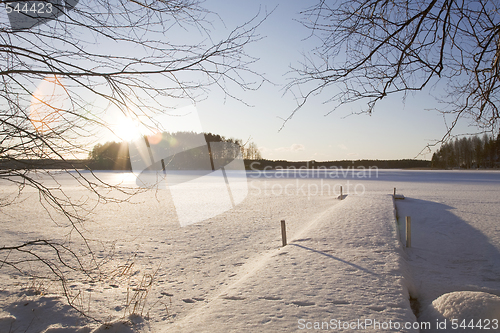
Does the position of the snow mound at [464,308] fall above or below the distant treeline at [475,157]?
below

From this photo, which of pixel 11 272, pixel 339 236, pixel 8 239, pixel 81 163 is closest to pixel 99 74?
pixel 81 163

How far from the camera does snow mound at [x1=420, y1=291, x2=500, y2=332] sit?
391 centimetres

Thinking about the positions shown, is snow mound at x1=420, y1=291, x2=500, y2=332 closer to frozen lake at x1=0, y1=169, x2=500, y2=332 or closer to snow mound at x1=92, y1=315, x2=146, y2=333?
frozen lake at x1=0, y1=169, x2=500, y2=332

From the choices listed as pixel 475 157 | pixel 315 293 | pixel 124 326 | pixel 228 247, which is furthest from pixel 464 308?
pixel 475 157

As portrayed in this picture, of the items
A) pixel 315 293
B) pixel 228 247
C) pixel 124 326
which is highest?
pixel 315 293

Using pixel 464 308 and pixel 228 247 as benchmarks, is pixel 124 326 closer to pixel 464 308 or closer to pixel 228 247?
pixel 464 308

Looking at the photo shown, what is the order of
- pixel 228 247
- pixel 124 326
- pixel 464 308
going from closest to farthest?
pixel 124 326 < pixel 464 308 < pixel 228 247

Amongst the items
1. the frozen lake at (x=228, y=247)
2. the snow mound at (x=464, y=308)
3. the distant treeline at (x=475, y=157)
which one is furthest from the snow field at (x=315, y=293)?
the distant treeline at (x=475, y=157)

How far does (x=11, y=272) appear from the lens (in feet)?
20.3

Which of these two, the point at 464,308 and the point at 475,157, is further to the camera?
the point at 475,157

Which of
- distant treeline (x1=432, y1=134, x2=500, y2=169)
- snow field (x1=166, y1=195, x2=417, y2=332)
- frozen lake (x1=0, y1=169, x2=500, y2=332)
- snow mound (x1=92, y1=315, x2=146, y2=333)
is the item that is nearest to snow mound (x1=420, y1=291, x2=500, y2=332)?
snow field (x1=166, y1=195, x2=417, y2=332)

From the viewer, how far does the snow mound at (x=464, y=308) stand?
12.8ft

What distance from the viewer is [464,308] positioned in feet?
13.3

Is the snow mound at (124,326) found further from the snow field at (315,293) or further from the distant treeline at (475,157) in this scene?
the distant treeline at (475,157)
